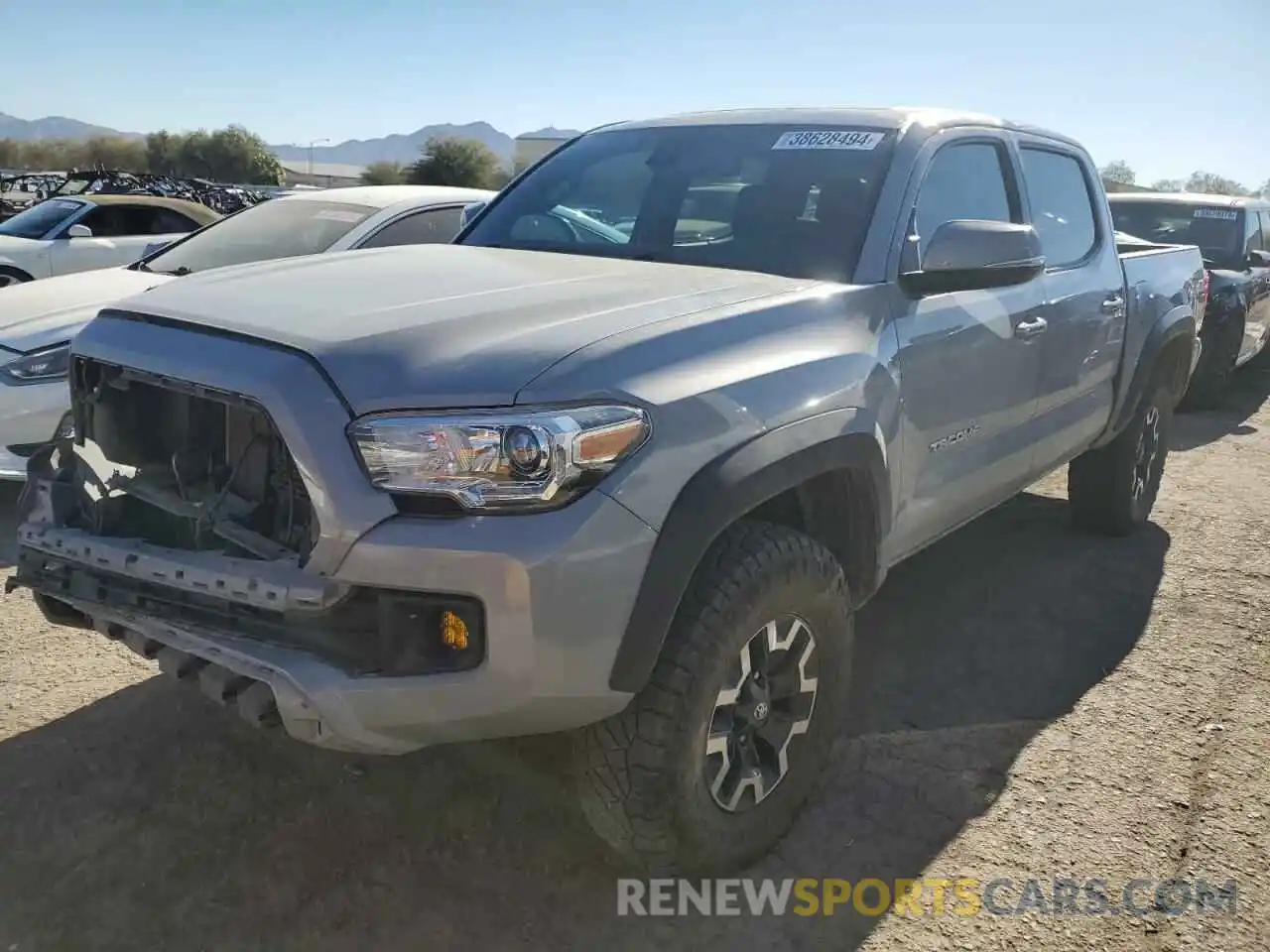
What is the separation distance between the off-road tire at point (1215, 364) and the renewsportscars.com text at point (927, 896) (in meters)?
7.21

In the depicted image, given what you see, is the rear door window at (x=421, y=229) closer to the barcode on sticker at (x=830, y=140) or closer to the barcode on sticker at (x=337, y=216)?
the barcode on sticker at (x=337, y=216)

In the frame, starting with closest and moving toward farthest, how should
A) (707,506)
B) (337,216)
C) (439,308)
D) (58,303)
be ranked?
(707,506)
(439,308)
(58,303)
(337,216)

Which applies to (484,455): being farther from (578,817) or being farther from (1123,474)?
(1123,474)

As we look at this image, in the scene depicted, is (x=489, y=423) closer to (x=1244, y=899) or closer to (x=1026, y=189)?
(x=1244, y=899)

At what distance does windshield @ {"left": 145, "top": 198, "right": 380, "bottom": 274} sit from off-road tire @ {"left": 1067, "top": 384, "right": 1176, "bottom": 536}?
3990 mm

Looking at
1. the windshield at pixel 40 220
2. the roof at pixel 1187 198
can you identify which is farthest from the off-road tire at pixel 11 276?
the roof at pixel 1187 198

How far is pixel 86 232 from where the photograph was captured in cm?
919

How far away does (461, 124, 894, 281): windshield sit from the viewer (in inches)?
127

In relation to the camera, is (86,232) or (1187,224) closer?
(86,232)

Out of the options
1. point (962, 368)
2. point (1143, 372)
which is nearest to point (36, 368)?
point (962, 368)

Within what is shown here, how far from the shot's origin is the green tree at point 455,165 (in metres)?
51.6

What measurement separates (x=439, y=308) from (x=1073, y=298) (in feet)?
8.90

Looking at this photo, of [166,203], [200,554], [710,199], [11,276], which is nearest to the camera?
[200,554]

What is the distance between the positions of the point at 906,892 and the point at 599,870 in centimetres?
77
